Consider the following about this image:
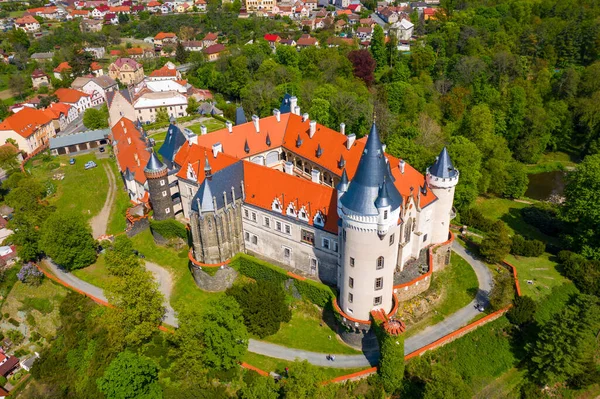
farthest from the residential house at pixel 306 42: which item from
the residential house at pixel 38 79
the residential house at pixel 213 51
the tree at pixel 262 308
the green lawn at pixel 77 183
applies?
the tree at pixel 262 308

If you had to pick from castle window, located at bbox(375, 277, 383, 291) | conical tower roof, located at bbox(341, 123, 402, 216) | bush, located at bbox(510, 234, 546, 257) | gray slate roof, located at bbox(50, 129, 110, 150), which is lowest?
bush, located at bbox(510, 234, 546, 257)

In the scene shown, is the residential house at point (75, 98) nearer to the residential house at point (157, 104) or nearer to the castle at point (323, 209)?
the residential house at point (157, 104)

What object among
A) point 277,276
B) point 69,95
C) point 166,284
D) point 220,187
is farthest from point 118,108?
point 277,276

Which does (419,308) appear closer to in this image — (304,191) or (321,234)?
(321,234)

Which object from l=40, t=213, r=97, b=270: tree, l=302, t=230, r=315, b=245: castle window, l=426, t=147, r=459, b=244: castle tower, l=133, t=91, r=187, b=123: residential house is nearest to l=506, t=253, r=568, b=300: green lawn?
l=426, t=147, r=459, b=244: castle tower

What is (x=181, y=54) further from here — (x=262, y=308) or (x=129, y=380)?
(x=129, y=380)

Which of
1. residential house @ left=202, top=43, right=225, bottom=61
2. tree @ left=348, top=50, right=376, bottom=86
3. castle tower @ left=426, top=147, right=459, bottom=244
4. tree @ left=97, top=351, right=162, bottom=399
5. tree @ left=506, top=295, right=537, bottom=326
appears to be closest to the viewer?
tree @ left=97, top=351, right=162, bottom=399

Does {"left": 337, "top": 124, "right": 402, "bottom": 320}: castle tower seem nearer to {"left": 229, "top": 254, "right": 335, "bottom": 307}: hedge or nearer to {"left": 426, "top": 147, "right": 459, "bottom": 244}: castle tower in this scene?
{"left": 229, "top": 254, "right": 335, "bottom": 307}: hedge
